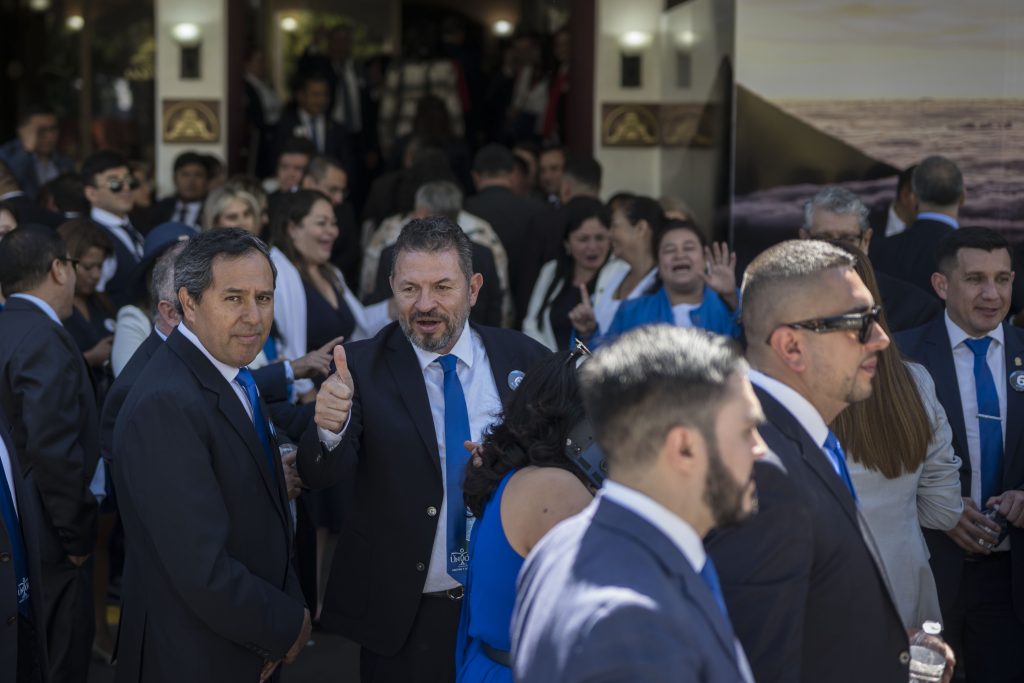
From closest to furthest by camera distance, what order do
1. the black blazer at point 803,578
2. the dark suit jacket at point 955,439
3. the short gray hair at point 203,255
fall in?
the black blazer at point 803,578, the short gray hair at point 203,255, the dark suit jacket at point 955,439

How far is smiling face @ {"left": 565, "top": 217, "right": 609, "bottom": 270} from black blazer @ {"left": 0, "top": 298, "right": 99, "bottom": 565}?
3.14 metres

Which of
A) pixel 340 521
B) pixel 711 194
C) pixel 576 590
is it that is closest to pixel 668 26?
pixel 711 194

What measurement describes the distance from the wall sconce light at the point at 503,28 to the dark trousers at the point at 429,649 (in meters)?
14.1

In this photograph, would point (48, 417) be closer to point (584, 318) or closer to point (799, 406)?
point (584, 318)

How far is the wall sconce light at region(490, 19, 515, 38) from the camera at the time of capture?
57.0 feet

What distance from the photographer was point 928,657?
297cm

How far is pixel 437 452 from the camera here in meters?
4.02

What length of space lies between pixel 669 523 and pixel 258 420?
200cm

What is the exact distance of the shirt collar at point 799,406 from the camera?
2898 mm

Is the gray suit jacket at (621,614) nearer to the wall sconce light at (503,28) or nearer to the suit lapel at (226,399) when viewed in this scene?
the suit lapel at (226,399)

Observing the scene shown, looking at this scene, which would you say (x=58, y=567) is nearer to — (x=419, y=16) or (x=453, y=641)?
(x=453, y=641)

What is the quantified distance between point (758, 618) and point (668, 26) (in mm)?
9076

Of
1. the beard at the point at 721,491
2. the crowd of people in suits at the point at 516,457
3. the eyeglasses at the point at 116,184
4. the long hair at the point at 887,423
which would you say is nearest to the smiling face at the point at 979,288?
the crowd of people in suits at the point at 516,457

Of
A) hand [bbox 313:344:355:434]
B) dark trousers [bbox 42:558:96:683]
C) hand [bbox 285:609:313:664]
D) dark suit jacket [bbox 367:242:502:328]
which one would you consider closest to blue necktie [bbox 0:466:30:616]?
hand [bbox 285:609:313:664]
